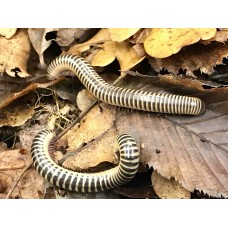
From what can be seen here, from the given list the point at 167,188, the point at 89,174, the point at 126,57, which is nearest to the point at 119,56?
the point at 126,57

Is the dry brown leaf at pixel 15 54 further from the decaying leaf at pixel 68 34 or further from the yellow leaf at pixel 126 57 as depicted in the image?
the yellow leaf at pixel 126 57

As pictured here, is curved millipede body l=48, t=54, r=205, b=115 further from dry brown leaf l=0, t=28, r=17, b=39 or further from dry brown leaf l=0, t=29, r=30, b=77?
dry brown leaf l=0, t=28, r=17, b=39

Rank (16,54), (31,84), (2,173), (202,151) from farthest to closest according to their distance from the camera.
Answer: (16,54) < (31,84) < (2,173) < (202,151)

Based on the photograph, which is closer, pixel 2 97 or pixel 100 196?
pixel 100 196

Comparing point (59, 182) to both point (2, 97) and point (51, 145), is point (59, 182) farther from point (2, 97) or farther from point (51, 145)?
point (2, 97)

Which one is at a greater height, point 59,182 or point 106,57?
point 106,57

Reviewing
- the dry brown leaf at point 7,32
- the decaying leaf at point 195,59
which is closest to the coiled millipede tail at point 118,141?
the decaying leaf at point 195,59
